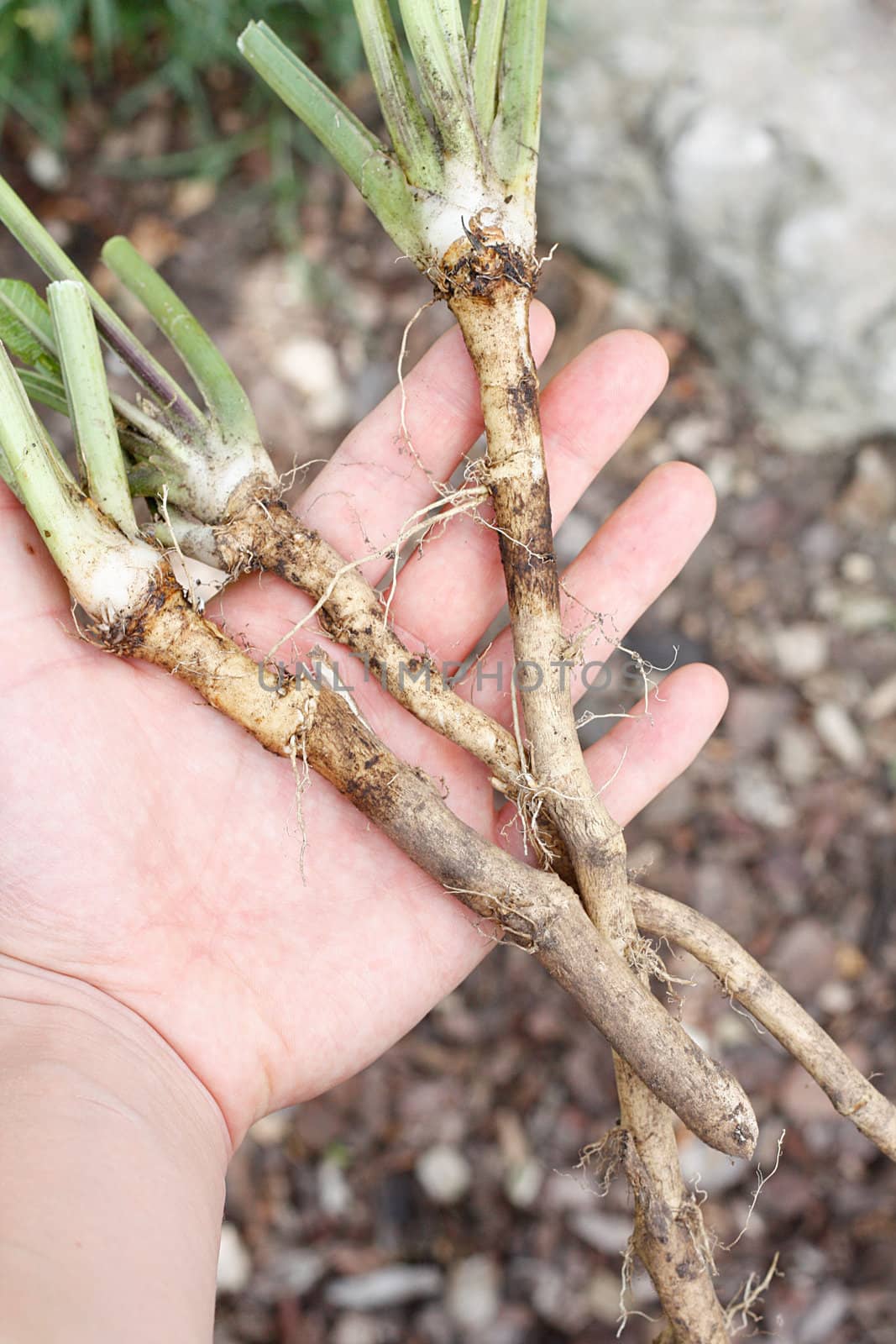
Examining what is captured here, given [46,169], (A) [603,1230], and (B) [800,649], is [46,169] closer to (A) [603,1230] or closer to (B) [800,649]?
(B) [800,649]

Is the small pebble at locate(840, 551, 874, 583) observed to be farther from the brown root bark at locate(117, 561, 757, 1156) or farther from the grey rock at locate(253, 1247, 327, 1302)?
the grey rock at locate(253, 1247, 327, 1302)

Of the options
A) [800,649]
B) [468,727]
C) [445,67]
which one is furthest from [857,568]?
[445,67]

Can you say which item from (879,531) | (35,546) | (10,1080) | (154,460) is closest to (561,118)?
(879,531)

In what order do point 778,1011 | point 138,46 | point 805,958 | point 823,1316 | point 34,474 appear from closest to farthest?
1. point 34,474
2. point 778,1011
3. point 823,1316
4. point 805,958
5. point 138,46

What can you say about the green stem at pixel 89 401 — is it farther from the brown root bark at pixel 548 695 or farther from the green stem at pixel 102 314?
the brown root bark at pixel 548 695

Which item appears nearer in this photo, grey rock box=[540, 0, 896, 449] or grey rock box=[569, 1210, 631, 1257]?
grey rock box=[569, 1210, 631, 1257]

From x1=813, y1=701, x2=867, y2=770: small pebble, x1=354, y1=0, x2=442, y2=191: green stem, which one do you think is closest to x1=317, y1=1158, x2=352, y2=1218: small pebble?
x1=813, y1=701, x2=867, y2=770: small pebble
